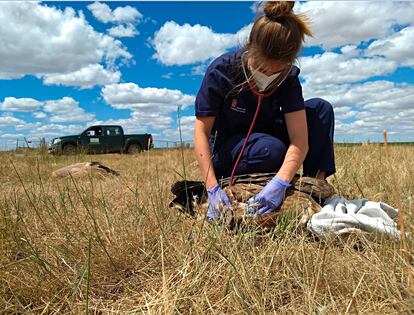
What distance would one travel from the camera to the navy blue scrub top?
6.79 feet

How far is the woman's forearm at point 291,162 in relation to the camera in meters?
1.97

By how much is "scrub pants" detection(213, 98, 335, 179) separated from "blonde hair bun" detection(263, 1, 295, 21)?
591 mm

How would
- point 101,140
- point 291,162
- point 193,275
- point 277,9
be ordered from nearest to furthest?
point 193,275
point 277,9
point 291,162
point 101,140

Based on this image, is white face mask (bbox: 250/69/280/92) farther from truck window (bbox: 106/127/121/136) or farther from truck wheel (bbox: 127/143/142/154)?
truck wheel (bbox: 127/143/142/154)

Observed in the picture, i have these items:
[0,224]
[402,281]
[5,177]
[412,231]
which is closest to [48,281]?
[0,224]

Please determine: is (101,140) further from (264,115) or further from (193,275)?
(193,275)

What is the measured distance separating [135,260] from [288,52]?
1.14m

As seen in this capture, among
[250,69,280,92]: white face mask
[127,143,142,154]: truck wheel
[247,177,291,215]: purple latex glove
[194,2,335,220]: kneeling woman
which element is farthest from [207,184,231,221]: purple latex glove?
[127,143,142,154]: truck wheel

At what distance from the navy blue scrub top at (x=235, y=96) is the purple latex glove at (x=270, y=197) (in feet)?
1.26

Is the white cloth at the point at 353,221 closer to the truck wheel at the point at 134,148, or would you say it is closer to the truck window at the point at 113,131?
the truck window at the point at 113,131

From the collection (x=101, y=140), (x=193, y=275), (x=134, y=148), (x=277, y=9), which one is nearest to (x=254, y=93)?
(x=277, y=9)

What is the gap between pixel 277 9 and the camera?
1841mm

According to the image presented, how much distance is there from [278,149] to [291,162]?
0.37ft

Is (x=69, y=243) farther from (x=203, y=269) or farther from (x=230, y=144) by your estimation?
(x=230, y=144)
